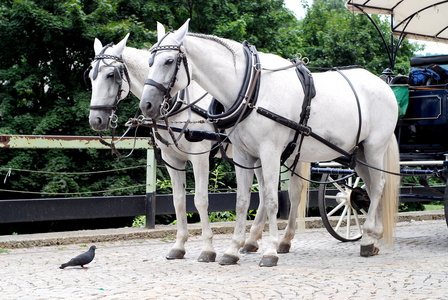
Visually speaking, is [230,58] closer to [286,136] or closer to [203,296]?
[286,136]

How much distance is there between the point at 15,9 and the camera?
43.7 ft

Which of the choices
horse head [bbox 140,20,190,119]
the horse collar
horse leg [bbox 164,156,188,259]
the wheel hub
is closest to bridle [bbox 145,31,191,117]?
horse head [bbox 140,20,190,119]

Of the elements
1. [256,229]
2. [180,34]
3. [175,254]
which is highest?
[180,34]

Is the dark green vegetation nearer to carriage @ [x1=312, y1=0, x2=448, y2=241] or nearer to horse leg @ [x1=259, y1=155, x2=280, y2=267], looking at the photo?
carriage @ [x1=312, y1=0, x2=448, y2=241]

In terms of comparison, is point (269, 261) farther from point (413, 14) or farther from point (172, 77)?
A: point (413, 14)

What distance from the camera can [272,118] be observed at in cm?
592

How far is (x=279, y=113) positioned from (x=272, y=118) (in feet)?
0.45

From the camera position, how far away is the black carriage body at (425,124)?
7598 mm

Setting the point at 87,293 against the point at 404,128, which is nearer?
the point at 87,293

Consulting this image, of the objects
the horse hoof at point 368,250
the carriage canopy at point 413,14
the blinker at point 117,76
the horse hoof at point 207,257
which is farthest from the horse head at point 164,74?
the carriage canopy at point 413,14

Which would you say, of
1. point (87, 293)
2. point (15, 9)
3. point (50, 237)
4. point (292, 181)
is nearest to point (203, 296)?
point (87, 293)

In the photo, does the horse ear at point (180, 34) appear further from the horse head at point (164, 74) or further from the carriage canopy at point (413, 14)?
the carriage canopy at point (413, 14)

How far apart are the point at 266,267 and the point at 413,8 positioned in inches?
187

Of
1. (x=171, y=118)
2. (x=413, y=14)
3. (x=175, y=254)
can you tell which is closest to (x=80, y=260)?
(x=175, y=254)
